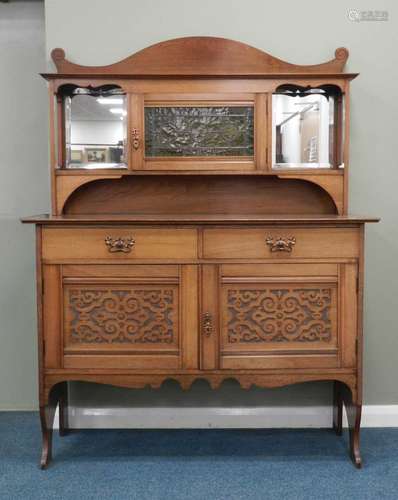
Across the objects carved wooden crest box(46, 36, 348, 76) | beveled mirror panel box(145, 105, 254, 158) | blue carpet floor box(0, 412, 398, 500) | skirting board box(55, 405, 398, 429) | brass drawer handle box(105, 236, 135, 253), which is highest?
carved wooden crest box(46, 36, 348, 76)

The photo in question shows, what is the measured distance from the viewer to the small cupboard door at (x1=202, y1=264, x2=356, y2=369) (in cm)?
246

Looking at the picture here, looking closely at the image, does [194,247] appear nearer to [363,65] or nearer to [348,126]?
[348,126]

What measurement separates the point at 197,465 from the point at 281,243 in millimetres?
987

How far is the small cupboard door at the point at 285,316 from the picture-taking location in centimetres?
246

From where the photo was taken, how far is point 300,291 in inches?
97.4

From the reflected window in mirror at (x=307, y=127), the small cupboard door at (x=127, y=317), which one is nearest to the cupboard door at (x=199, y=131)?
the reflected window in mirror at (x=307, y=127)

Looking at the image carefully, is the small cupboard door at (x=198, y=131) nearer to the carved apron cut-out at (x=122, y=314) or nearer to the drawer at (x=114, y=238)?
the drawer at (x=114, y=238)

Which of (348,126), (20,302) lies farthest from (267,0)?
(20,302)

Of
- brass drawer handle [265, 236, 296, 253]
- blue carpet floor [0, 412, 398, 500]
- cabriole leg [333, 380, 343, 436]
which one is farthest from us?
cabriole leg [333, 380, 343, 436]

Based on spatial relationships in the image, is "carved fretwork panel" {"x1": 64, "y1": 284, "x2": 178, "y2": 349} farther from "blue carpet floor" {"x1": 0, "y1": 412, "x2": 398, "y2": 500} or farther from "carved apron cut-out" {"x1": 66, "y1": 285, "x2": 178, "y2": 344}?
"blue carpet floor" {"x1": 0, "y1": 412, "x2": 398, "y2": 500}

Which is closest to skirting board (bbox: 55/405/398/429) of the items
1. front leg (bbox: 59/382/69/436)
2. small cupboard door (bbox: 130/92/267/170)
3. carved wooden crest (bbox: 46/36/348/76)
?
front leg (bbox: 59/382/69/436)

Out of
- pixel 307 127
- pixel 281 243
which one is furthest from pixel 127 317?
pixel 307 127

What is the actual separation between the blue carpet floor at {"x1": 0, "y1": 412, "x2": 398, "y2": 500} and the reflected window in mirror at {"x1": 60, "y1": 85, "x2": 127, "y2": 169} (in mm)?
1277

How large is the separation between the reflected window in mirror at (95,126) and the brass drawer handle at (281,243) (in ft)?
2.53
